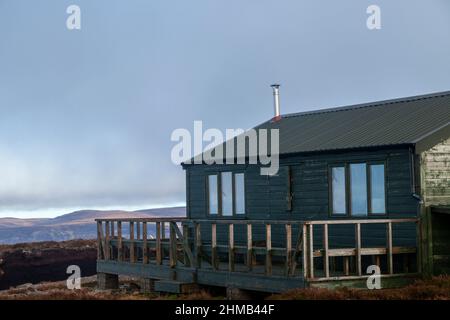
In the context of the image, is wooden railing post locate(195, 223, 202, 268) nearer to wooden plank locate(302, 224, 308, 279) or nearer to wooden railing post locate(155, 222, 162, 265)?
wooden railing post locate(155, 222, 162, 265)

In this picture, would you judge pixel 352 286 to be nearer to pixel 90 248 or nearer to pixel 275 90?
pixel 275 90

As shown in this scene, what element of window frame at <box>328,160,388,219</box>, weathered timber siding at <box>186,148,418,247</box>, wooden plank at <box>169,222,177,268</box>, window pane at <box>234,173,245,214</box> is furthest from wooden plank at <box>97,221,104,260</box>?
window frame at <box>328,160,388,219</box>

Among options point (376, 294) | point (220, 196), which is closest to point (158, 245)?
point (220, 196)

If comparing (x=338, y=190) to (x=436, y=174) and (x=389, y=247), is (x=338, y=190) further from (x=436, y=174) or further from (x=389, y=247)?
(x=389, y=247)

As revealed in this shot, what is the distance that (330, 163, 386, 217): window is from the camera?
2272 centimetres

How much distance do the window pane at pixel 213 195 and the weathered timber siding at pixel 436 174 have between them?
8.40 m

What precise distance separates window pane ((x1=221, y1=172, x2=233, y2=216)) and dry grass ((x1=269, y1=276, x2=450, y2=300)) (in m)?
8.37

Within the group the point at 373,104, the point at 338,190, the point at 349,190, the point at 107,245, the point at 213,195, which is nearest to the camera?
the point at 349,190

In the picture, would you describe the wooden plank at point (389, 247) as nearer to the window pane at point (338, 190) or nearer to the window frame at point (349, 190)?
the window frame at point (349, 190)

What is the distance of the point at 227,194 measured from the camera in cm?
2800

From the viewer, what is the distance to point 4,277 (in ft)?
137

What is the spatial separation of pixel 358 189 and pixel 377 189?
1.99 ft

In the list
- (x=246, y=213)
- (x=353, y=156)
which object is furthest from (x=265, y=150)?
(x=353, y=156)

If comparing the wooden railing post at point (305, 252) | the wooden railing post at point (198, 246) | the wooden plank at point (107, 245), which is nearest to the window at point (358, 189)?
the wooden railing post at point (305, 252)
